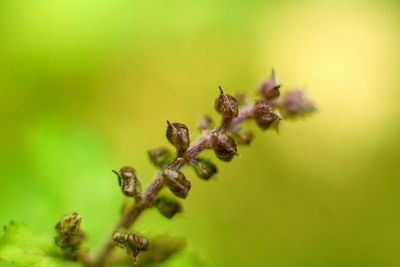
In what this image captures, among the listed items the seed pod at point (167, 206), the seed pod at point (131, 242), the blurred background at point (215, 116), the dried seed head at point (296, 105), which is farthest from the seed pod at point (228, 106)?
the blurred background at point (215, 116)

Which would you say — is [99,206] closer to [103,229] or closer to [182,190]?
[103,229]

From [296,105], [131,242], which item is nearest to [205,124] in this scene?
[296,105]

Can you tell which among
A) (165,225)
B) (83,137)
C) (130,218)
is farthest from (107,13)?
(130,218)

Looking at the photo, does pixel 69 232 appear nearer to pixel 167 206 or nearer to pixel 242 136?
pixel 167 206

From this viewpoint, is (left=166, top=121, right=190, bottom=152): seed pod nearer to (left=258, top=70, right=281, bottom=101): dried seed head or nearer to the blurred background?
(left=258, top=70, right=281, bottom=101): dried seed head

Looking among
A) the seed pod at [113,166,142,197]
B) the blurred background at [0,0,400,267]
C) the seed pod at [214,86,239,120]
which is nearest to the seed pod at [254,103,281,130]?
the seed pod at [214,86,239,120]

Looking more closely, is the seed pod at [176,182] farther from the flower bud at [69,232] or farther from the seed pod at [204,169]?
the flower bud at [69,232]
